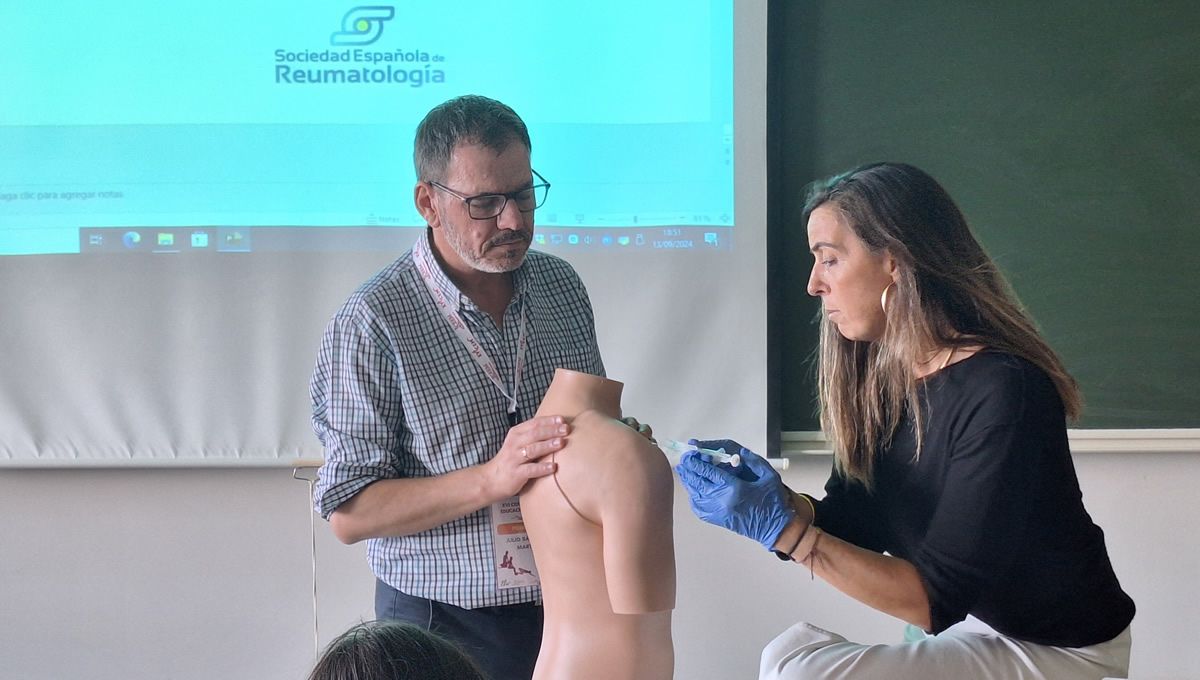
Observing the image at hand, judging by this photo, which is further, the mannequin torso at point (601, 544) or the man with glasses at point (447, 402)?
the man with glasses at point (447, 402)

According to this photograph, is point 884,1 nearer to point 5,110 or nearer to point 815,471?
point 815,471

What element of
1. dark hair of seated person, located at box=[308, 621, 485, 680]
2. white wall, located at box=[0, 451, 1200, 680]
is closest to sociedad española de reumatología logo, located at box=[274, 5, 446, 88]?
white wall, located at box=[0, 451, 1200, 680]

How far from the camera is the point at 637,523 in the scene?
1.51 metres

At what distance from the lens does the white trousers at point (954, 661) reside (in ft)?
5.21

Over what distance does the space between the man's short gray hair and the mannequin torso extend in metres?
0.42

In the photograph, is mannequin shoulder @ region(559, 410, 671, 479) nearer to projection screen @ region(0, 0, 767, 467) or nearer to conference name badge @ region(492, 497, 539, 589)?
conference name badge @ region(492, 497, 539, 589)

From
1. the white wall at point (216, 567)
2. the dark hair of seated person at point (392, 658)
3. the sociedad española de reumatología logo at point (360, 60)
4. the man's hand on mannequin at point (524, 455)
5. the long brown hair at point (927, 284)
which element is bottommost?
the white wall at point (216, 567)

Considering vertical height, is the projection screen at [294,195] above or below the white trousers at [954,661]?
above

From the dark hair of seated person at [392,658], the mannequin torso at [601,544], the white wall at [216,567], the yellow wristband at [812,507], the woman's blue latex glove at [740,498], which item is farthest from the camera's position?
the white wall at [216,567]

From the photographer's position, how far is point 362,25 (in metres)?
2.82

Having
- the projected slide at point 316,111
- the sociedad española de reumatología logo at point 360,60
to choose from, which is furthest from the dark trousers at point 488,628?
the sociedad española de reumatología logo at point 360,60

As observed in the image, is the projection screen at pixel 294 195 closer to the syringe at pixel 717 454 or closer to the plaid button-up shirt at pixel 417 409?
the syringe at pixel 717 454

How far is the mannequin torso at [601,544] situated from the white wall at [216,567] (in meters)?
1.47

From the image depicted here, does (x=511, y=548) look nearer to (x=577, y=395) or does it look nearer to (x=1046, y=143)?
(x=577, y=395)
